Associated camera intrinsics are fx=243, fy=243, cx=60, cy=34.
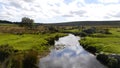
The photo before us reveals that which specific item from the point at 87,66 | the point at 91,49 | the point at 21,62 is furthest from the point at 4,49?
the point at 91,49

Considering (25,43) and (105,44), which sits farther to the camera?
(105,44)

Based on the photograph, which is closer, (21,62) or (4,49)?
(21,62)

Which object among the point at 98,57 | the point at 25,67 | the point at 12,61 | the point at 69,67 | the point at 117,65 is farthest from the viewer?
the point at 98,57

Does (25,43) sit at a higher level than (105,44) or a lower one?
higher

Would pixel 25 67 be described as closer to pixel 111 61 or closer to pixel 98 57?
pixel 111 61

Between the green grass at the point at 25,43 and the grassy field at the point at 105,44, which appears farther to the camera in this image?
the green grass at the point at 25,43

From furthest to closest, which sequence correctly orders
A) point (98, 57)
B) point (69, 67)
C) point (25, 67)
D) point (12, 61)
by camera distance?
point (98, 57) < point (69, 67) < point (25, 67) < point (12, 61)

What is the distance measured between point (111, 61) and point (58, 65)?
11.8 metres

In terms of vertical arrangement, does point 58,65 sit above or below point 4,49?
below

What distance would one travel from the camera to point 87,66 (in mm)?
54438

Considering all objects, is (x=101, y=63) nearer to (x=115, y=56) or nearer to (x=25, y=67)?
(x=115, y=56)

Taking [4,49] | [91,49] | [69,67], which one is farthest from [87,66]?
[91,49]

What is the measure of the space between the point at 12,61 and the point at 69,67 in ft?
55.7

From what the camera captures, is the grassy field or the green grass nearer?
the grassy field
